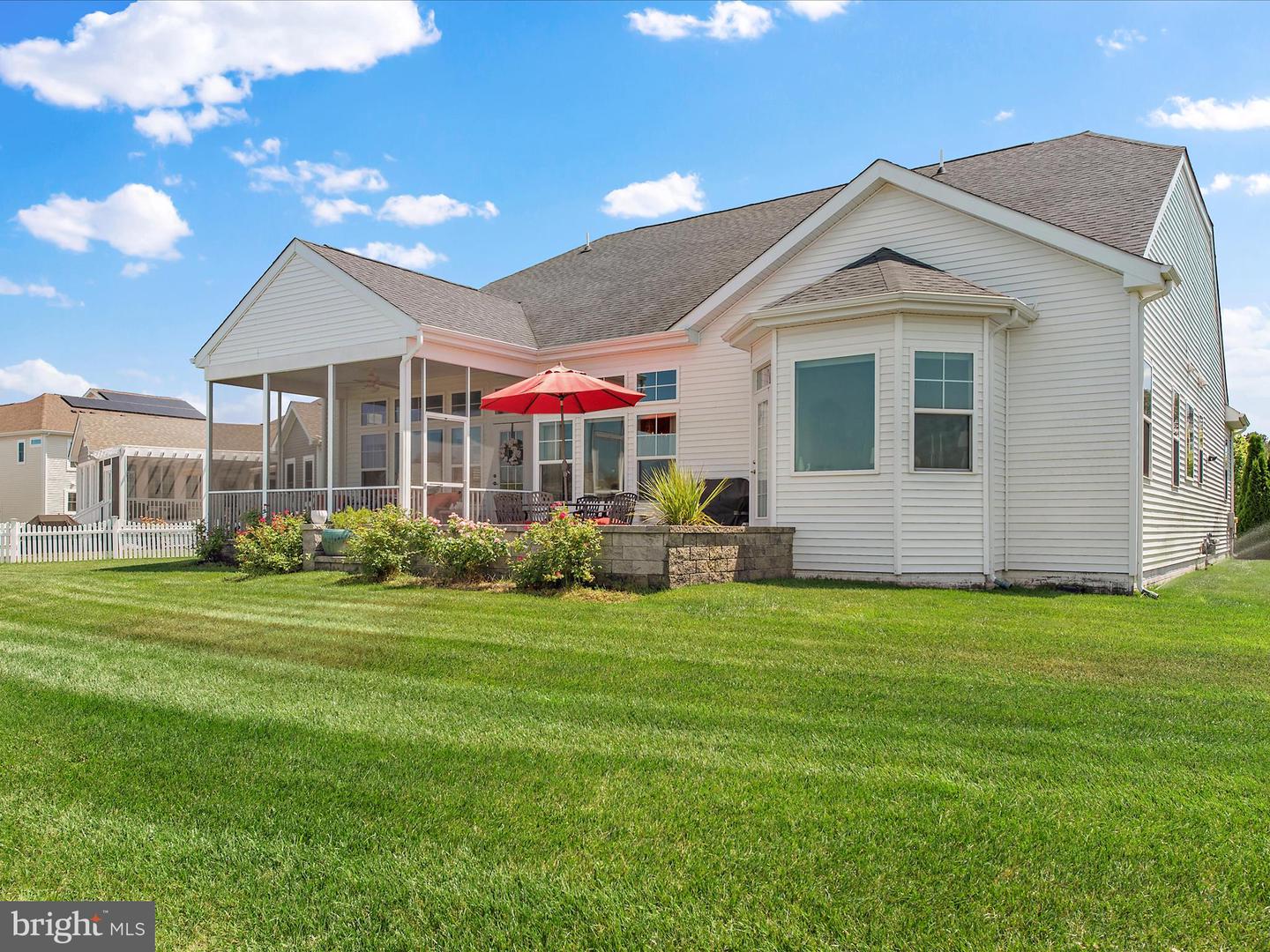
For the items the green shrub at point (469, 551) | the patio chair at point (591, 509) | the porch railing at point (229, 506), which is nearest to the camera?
the green shrub at point (469, 551)

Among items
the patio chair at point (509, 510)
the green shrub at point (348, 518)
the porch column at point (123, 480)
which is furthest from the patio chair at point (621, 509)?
the porch column at point (123, 480)

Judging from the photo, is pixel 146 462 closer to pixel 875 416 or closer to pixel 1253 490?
pixel 875 416

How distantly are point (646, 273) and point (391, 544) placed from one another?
29.0ft

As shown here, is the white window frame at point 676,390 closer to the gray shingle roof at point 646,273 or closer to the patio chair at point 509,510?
the gray shingle roof at point 646,273

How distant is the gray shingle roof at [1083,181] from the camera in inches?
436

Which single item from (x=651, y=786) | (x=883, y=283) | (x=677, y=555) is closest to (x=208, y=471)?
(x=677, y=555)

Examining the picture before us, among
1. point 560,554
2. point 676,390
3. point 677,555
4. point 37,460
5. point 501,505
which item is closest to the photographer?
point 560,554

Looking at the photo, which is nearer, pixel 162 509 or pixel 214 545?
pixel 214 545

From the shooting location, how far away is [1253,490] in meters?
25.1

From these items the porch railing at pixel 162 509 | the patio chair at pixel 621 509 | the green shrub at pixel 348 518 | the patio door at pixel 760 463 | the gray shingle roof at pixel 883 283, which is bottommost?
the porch railing at pixel 162 509

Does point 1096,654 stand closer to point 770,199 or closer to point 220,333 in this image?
point 770,199

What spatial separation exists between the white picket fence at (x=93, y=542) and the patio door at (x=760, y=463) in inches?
538

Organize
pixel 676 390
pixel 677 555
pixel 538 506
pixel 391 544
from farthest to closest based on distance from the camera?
pixel 676 390, pixel 538 506, pixel 391 544, pixel 677 555

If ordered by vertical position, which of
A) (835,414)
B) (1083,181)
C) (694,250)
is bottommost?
(835,414)
